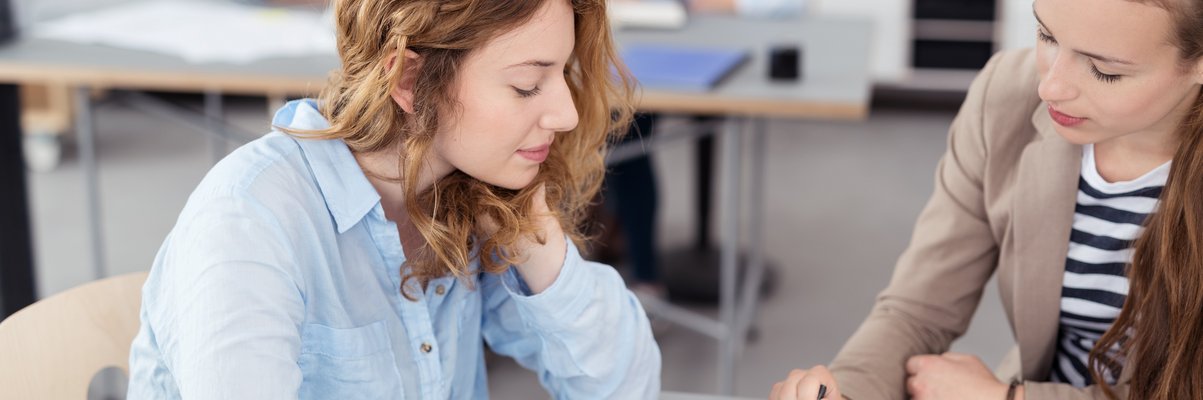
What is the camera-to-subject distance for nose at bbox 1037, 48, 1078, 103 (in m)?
1.05

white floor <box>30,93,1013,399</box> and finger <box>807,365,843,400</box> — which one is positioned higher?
finger <box>807,365,843,400</box>

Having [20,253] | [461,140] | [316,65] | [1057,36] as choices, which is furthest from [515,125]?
[20,253]

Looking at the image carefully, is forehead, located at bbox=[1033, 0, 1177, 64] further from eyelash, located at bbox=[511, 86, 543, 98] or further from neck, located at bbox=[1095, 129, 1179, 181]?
eyelash, located at bbox=[511, 86, 543, 98]

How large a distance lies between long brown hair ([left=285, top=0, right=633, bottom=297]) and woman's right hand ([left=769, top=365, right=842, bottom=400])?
246 mm

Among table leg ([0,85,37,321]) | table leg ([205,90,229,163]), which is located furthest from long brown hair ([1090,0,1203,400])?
table leg ([205,90,229,163])

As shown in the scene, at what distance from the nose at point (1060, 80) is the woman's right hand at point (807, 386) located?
31 centimetres

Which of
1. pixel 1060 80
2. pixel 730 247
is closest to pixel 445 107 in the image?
pixel 1060 80

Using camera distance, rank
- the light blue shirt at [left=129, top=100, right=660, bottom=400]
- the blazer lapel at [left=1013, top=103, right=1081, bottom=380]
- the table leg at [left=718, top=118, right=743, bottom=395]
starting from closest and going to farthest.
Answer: the light blue shirt at [left=129, top=100, right=660, bottom=400] → the blazer lapel at [left=1013, top=103, right=1081, bottom=380] → the table leg at [left=718, top=118, right=743, bottom=395]

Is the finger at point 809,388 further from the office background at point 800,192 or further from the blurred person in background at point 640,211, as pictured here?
the blurred person in background at point 640,211

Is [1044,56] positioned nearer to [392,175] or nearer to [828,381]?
[828,381]

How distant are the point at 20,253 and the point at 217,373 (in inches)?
66.3

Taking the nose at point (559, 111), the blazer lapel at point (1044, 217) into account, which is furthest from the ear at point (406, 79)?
the blazer lapel at point (1044, 217)

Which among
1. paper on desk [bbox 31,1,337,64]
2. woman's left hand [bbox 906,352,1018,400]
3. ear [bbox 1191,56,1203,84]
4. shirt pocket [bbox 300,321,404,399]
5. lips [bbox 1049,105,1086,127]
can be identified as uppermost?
ear [bbox 1191,56,1203,84]

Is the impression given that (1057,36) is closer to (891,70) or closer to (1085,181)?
(1085,181)
